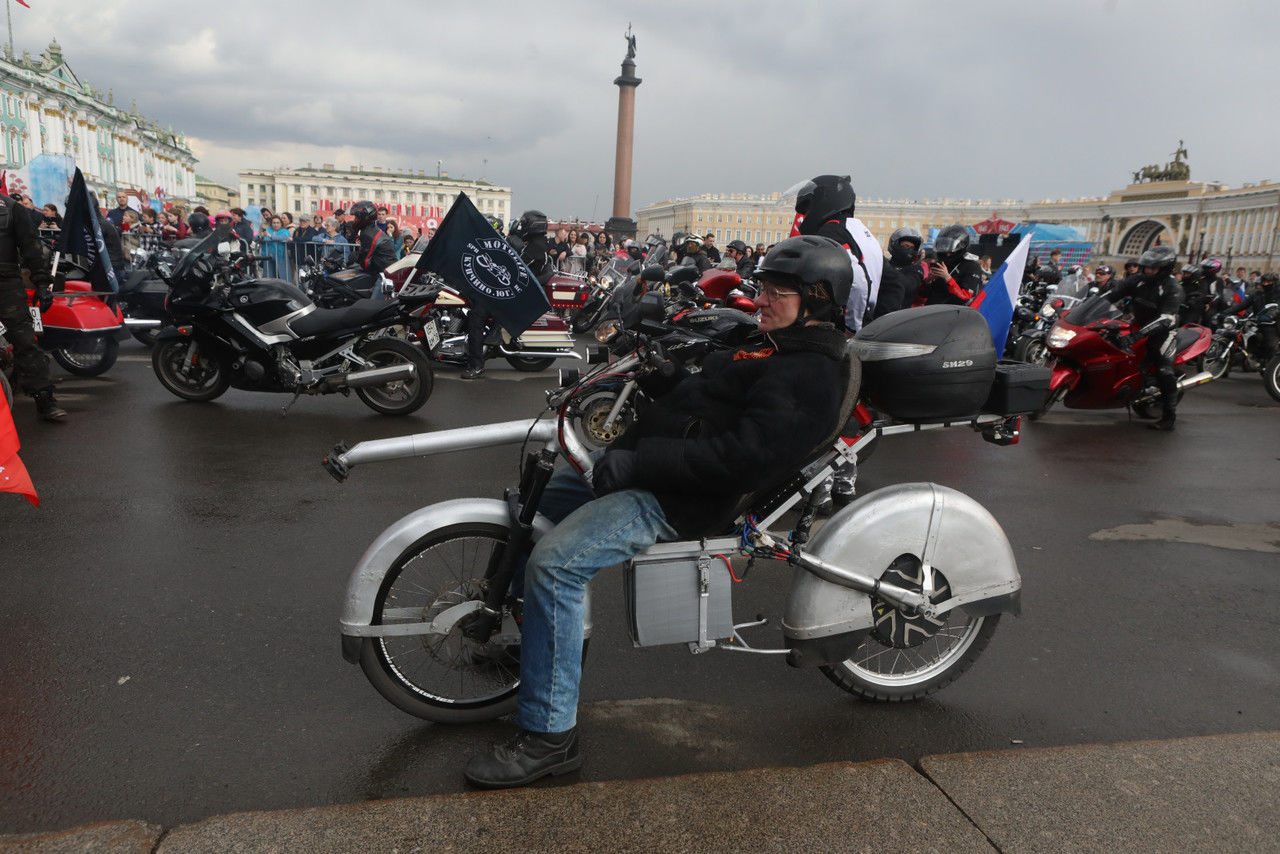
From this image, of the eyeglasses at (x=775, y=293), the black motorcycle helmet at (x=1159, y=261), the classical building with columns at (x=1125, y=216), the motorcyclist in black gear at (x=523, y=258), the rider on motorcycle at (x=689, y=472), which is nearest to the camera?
the rider on motorcycle at (x=689, y=472)

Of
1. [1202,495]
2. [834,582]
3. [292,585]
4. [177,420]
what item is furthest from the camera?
[177,420]

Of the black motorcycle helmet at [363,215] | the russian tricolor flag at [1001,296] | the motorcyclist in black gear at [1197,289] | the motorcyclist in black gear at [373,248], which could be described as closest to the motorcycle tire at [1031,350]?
the motorcyclist in black gear at [1197,289]

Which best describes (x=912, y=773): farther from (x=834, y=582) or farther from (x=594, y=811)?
(x=594, y=811)

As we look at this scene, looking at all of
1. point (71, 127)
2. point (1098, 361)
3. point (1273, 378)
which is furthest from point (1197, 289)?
point (71, 127)

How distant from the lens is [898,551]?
286 centimetres

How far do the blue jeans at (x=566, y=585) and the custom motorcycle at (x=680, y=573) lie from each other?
13cm

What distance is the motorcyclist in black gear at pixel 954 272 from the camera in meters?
7.70

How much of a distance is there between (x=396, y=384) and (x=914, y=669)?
5.69 metres

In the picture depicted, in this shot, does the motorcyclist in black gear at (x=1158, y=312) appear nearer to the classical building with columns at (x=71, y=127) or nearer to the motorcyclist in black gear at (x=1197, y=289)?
the motorcyclist in black gear at (x=1197, y=289)

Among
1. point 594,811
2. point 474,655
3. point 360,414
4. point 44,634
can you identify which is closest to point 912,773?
point 594,811

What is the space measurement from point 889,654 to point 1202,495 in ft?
15.1

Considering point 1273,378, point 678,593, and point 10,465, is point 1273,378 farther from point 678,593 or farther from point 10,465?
point 10,465

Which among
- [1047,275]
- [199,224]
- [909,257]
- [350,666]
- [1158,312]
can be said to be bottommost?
[350,666]

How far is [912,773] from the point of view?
262cm
